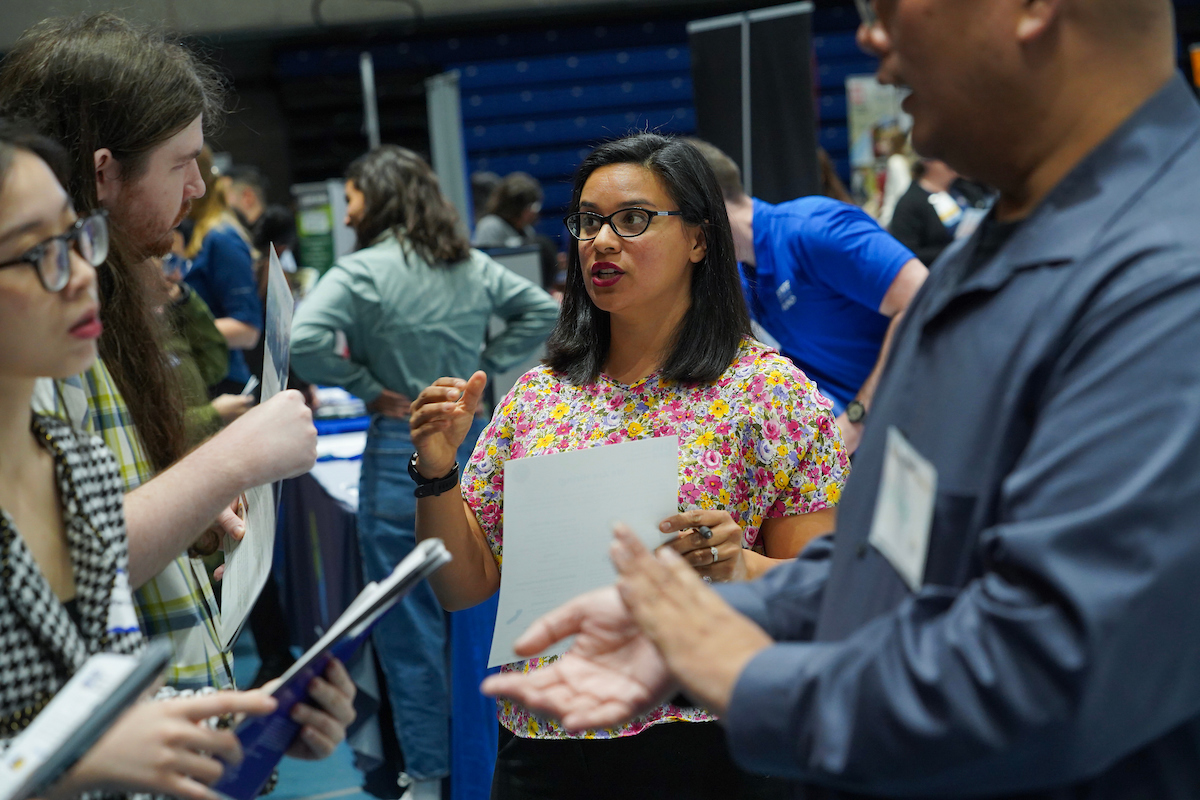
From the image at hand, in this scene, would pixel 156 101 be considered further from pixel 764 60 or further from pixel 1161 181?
pixel 764 60

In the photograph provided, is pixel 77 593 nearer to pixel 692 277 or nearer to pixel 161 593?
pixel 161 593

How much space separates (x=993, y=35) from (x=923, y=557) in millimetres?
392

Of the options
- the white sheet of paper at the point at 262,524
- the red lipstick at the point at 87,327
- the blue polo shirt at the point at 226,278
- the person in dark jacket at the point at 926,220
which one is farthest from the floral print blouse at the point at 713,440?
the person in dark jacket at the point at 926,220

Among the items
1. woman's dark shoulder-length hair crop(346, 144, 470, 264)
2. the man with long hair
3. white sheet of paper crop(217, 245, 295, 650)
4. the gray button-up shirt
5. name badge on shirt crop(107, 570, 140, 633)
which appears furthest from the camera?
woman's dark shoulder-length hair crop(346, 144, 470, 264)

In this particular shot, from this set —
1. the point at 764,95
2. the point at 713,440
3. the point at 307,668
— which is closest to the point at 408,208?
the point at 764,95

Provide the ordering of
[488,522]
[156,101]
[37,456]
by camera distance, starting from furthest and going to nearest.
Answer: [488,522] → [156,101] → [37,456]

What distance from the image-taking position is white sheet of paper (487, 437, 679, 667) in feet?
4.87

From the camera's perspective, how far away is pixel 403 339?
3.44 metres

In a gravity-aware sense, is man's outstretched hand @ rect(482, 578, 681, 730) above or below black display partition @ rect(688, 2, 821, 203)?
below

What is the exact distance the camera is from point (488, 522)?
1.74m

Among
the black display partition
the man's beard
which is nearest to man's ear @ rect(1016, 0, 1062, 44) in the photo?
the man's beard

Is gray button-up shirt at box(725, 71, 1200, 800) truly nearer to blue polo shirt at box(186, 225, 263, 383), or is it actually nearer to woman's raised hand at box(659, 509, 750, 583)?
woman's raised hand at box(659, 509, 750, 583)

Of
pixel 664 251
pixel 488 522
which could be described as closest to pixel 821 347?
pixel 664 251

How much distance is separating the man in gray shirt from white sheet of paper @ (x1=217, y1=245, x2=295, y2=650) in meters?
0.65
